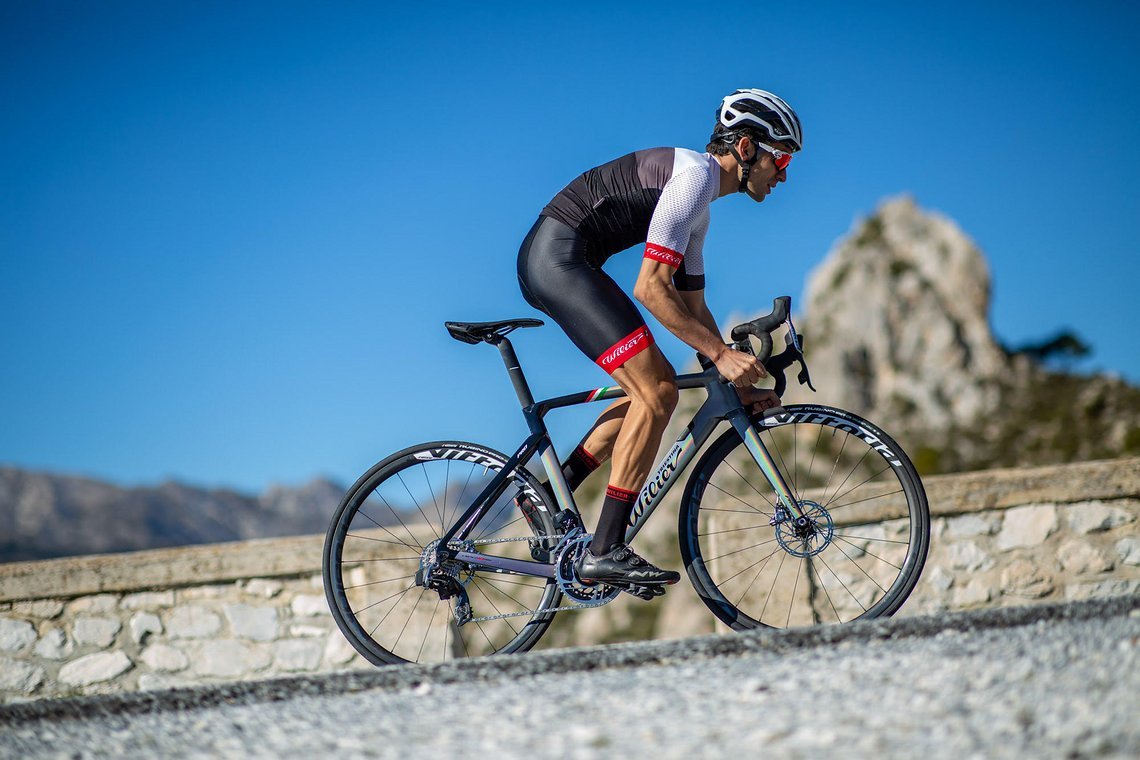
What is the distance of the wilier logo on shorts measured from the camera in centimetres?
364

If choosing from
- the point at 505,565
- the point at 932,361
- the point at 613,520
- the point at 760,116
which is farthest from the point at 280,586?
the point at 932,361

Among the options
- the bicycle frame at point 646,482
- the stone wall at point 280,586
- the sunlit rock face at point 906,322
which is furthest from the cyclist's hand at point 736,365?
the sunlit rock face at point 906,322

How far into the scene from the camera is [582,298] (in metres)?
3.67

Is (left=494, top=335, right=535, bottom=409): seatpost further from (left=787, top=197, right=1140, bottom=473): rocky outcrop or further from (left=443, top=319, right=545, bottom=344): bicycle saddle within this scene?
(left=787, top=197, right=1140, bottom=473): rocky outcrop

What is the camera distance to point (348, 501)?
391 centimetres

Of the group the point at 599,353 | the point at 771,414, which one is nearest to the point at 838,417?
the point at 771,414

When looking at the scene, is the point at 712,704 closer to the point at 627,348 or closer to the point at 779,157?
the point at 627,348

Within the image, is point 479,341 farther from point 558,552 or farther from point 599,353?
point 558,552

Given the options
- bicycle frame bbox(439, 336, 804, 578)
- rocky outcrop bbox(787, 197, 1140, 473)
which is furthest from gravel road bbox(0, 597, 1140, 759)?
rocky outcrop bbox(787, 197, 1140, 473)

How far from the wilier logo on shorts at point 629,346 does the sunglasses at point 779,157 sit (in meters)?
0.86

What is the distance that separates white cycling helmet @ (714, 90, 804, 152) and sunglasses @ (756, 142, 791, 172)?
0.04m

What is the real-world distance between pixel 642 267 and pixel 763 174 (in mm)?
671

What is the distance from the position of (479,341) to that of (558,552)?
0.87 meters

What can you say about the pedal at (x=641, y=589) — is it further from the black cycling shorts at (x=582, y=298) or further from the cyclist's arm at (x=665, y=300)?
the cyclist's arm at (x=665, y=300)
